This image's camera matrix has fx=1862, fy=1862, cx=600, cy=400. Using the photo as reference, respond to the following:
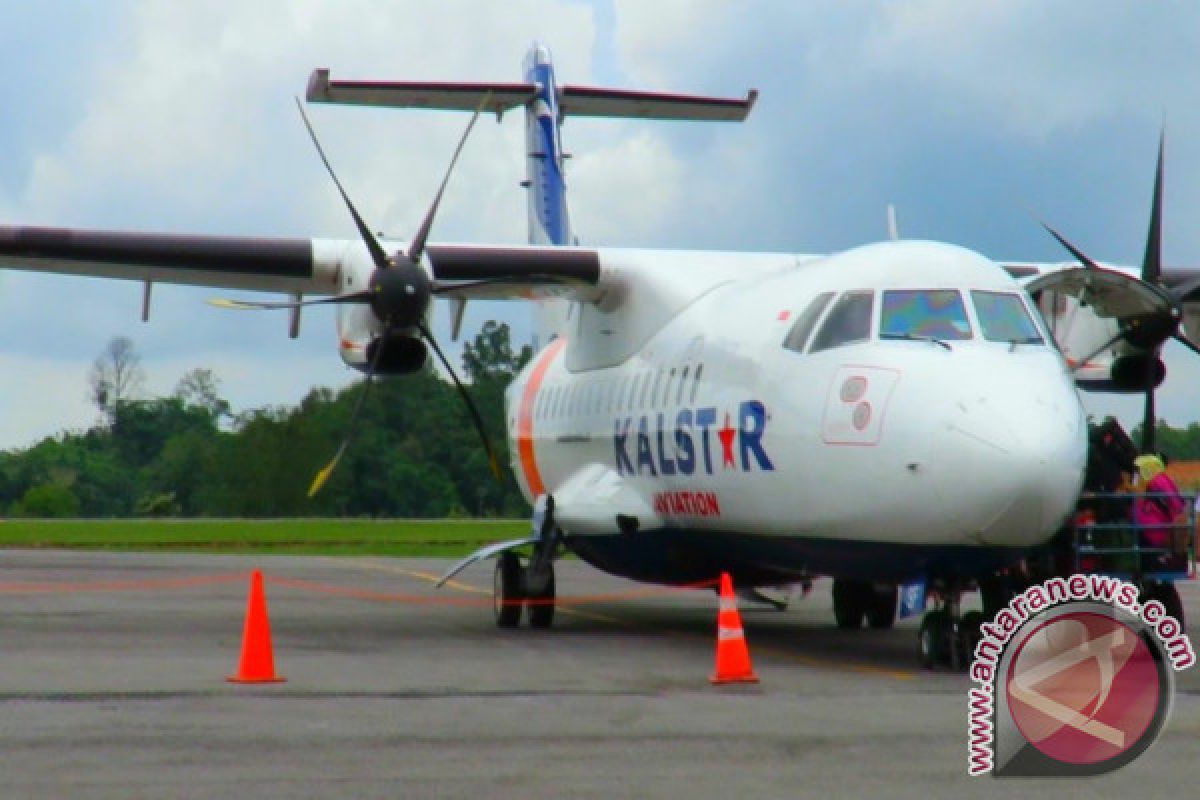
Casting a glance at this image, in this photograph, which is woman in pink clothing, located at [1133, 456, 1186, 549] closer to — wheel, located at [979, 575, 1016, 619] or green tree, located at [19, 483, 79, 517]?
wheel, located at [979, 575, 1016, 619]

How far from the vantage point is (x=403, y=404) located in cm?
6169

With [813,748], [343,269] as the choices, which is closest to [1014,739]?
[813,748]

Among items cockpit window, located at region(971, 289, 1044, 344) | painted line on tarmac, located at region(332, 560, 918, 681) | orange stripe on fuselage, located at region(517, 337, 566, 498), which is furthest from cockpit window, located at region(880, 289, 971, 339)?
orange stripe on fuselage, located at region(517, 337, 566, 498)

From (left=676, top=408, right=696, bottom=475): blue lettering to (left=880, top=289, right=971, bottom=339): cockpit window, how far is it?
2.58 meters

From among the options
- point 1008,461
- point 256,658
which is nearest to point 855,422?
point 1008,461

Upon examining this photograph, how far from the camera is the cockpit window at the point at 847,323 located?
513 inches

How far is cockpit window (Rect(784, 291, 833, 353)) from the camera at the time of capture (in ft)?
44.2

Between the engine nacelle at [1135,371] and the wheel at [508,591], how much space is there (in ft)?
19.3

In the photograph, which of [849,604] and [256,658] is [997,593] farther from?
[256,658]

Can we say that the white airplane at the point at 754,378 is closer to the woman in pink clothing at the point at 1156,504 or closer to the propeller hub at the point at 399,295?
the propeller hub at the point at 399,295

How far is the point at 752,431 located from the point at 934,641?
2.13 m

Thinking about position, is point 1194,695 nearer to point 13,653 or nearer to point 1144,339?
point 1144,339

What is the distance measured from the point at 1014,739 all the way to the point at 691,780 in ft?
→ 5.14

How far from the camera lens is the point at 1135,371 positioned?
1723 centimetres
